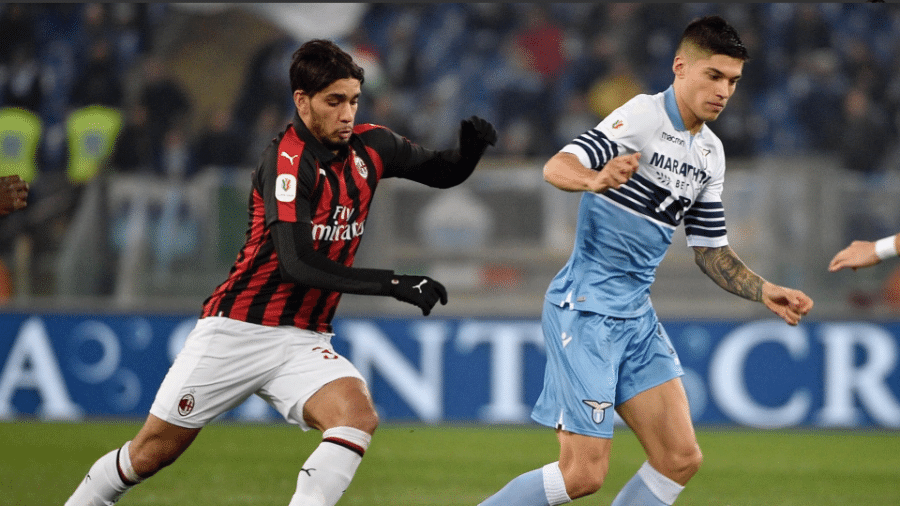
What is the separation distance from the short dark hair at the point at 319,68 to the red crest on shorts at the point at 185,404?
120cm

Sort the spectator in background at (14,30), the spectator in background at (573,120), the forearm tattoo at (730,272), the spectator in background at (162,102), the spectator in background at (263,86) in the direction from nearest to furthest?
the forearm tattoo at (730,272) → the spectator in background at (162,102) → the spectator in background at (263,86) → the spectator in background at (573,120) → the spectator in background at (14,30)

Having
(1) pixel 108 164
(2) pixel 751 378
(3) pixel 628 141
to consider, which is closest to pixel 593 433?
(3) pixel 628 141

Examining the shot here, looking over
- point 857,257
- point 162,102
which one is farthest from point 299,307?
point 162,102

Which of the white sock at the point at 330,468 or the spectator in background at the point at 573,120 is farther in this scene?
the spectator in background at the point at 573,120

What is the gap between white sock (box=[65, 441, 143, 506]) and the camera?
14.0 ft

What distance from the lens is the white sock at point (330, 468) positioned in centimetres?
396

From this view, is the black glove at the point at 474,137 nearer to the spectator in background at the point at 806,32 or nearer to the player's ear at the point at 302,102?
the player's ear at the point at 302,102

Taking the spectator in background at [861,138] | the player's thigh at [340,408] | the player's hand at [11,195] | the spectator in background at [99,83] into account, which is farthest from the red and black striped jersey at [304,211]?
the spectator in background at [861,138]

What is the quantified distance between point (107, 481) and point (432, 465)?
11.3 feet

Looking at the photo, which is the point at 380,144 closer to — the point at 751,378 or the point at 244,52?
the point at 751,378

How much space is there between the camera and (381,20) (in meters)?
13.9

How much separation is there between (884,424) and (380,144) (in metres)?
6.04

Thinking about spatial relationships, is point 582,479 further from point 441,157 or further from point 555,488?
point 441,157

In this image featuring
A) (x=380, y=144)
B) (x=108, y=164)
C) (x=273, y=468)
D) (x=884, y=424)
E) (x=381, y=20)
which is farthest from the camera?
(x=381, y=20)
